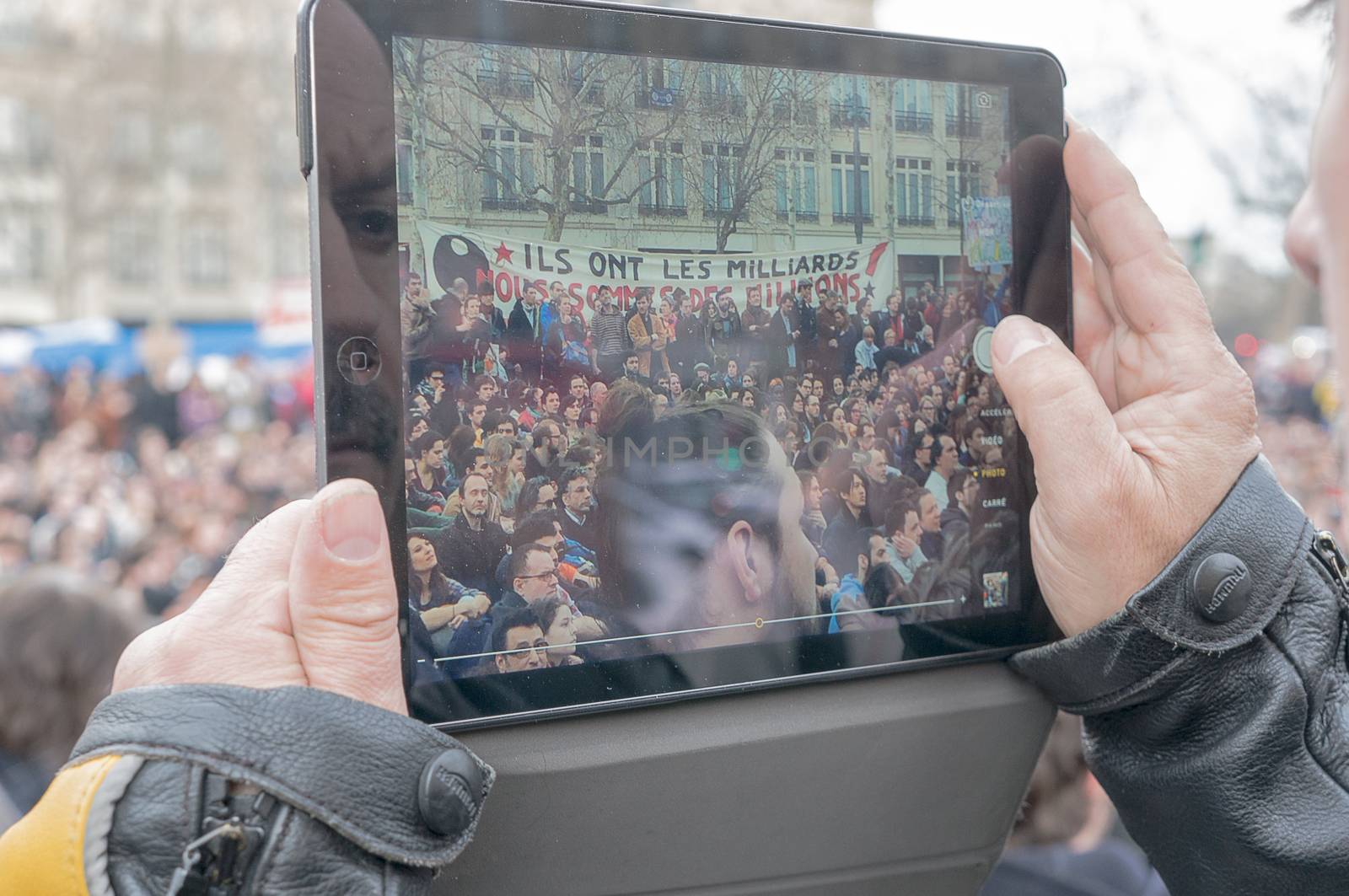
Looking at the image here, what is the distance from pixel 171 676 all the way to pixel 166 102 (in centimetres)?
1962

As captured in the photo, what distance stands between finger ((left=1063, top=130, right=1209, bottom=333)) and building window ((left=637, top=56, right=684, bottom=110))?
0.45 metres

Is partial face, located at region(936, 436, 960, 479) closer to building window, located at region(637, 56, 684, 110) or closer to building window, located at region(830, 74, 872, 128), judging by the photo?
building window, located at region(830, 74, 872, 128)

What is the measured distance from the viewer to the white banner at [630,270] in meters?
0.93

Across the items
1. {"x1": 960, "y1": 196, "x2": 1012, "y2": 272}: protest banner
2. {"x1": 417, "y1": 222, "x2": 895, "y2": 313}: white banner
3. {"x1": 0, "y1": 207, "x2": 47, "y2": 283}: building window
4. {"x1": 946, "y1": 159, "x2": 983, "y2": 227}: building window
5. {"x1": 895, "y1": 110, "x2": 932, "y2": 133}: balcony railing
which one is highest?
{"x1": 0, "y1": 207, "x2": 47, "y2": 283}: building window

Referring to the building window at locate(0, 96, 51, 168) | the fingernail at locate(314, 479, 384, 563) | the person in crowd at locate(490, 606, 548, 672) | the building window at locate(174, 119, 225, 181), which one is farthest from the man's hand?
the building window at locate(0, 96, 51, 168)

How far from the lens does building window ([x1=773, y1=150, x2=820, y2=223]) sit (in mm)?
1051

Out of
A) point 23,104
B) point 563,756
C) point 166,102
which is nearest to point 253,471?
point 563,756

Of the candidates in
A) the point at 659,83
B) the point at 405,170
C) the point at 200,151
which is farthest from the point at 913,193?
the point at 200,151

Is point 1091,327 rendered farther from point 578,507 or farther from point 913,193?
point 578,507

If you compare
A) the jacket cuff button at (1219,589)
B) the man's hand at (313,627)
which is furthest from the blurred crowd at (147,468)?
the jacket cuff button at (1219,589)

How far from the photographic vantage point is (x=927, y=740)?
1.11 metres

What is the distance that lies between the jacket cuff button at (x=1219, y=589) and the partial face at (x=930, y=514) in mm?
241

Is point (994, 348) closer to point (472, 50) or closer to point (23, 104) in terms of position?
point (472, 50)

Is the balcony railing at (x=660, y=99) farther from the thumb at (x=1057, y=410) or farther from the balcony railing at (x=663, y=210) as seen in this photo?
the thumb at (x=1057, y=410)
